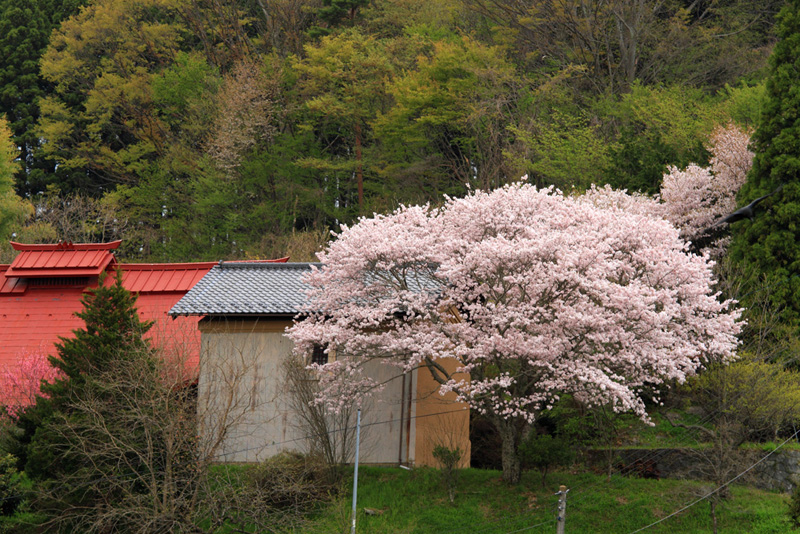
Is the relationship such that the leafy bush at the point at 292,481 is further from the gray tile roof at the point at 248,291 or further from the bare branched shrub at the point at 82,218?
the bare branched shrub at the point at 82,218

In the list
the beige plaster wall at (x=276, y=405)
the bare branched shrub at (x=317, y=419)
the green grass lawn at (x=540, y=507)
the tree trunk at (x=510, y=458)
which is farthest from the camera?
the beige plaster wall at (x=276, y=405)

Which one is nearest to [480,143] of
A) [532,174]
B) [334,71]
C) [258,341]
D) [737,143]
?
[532,174]

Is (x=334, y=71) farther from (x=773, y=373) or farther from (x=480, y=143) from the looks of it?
(x=773, y=373)

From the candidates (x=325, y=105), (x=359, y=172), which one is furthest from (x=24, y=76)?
(x=359, y=172)

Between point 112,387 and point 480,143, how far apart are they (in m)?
21.1

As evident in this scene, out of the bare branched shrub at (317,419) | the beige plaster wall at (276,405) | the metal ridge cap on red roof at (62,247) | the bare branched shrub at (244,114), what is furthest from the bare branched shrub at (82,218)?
the bare branched shrub at (317,419)

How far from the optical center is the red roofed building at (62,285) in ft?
65.6

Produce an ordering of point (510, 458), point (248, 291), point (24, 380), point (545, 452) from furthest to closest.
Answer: point (248, 291), point (24, 380), point (510, 458), point (545, 452)

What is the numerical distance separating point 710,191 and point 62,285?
16.4 m

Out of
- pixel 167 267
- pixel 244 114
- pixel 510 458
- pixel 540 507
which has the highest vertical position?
pixel 244 114

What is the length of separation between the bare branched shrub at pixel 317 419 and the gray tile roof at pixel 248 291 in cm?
127

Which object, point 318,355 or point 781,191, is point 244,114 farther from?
point 781,191

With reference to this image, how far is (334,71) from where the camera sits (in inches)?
1351

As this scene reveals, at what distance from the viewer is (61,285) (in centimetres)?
2111
